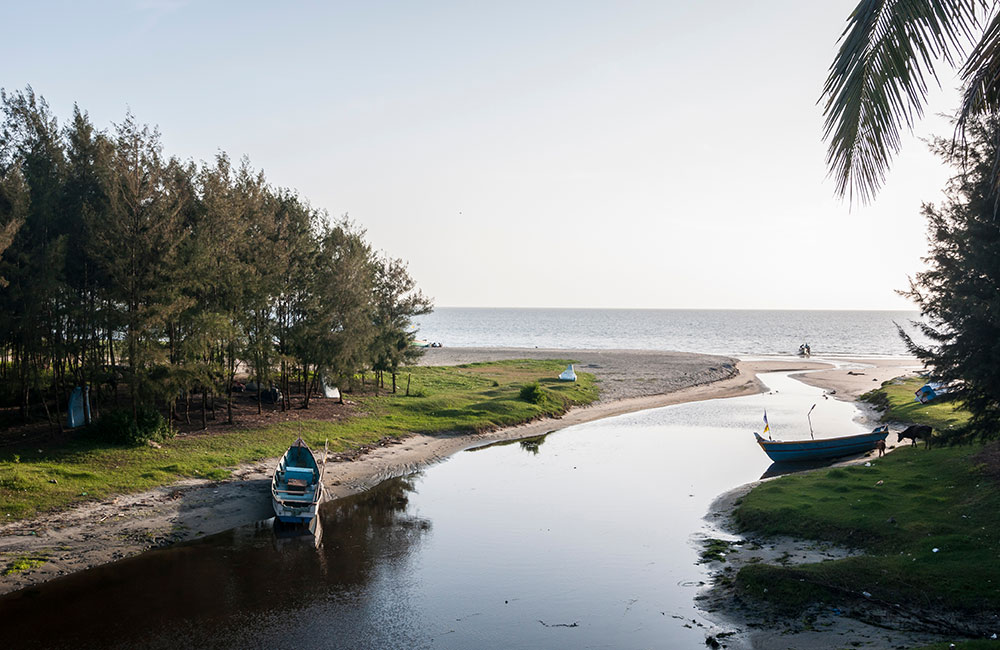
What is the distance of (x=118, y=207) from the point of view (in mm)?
27047

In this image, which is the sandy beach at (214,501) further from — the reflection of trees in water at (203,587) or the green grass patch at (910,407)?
the green grass patch at (910,407)

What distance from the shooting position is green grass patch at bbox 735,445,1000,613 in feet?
47.8

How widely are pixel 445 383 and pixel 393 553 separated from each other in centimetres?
3381

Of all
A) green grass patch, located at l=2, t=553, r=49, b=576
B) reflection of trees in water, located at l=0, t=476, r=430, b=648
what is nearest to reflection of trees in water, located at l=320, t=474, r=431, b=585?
reflection of trees in water, located at l=0, t=476, r=430, b=648

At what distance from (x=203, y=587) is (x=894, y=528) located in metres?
18.6

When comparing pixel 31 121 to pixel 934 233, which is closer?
pixel 934 233

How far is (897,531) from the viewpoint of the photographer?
715 inches

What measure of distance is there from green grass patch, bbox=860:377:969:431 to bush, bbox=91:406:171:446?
1255 inches

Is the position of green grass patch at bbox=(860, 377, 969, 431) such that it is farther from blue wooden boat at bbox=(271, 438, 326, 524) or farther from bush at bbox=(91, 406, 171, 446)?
bush at bbox=(91, 406, 171, 446)

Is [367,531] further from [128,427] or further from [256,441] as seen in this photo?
[128,427]

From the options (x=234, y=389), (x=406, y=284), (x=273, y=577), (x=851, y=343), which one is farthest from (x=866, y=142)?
(x=851, y=343)

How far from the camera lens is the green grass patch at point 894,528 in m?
14.6

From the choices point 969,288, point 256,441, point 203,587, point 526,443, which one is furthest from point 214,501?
point 969,288

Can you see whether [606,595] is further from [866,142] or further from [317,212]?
[317,212]
